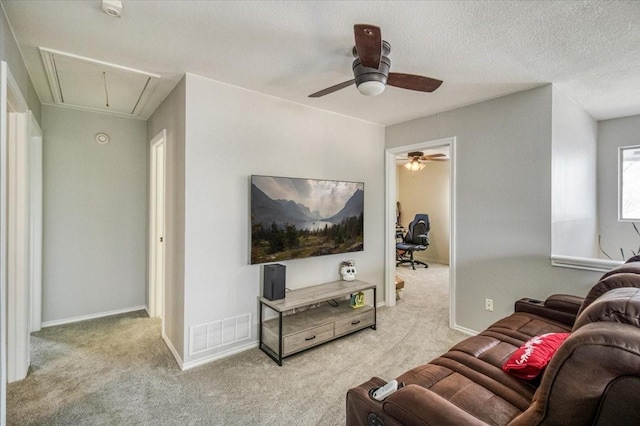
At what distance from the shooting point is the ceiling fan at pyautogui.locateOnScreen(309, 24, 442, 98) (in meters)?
1.59

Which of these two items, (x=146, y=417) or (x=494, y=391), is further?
(x=146, y=417)

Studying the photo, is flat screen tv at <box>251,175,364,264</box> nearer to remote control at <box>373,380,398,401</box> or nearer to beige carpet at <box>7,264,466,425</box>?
beige carpet at <box>7,264,466,425</box>

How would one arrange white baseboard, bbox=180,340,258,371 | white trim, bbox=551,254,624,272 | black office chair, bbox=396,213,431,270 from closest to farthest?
1. white trim, bbox=551,254,624,272
2. white baseboard, bbox=180,340,258,371
3. black office chair, bbox=396,213,431,270

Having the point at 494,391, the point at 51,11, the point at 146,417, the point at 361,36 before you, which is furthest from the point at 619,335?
the point at 51,11

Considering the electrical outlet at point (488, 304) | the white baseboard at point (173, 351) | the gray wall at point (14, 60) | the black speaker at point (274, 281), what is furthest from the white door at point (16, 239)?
the electrical outlet at point (488, 304)

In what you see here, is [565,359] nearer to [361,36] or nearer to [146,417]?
[361,36]

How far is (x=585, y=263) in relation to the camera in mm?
2564

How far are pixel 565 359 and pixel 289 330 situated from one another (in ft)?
7.51

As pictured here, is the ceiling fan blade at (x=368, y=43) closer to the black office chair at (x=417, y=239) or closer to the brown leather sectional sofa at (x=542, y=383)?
the brown leather sectional sofa at (x=542, y=383)

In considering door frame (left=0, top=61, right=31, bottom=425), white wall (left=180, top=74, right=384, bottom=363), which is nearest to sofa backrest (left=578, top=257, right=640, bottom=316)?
white wall (left=180, top=74, right=384, bottom=363)

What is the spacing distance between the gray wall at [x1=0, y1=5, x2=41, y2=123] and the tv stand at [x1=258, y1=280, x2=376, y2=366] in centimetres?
253

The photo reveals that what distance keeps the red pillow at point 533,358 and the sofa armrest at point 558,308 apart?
70 centimetres

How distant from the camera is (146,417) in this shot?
2020 mm

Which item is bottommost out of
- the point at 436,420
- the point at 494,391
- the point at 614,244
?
the point at 494,391
